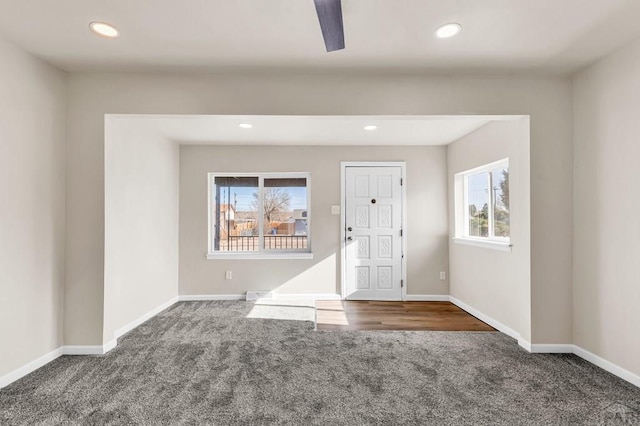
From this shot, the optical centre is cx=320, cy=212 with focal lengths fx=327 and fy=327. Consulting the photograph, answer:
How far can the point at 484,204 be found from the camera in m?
4.09

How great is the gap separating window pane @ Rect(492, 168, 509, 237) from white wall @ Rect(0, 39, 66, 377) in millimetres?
4344

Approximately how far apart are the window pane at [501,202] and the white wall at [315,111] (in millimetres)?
796

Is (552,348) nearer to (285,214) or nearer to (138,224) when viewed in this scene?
(285,214)

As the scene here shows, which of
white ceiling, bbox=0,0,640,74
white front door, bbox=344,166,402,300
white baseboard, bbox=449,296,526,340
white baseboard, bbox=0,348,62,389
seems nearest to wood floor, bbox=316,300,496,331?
white baseboard, bbox=449,296,526,340

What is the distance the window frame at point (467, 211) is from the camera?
363 cm

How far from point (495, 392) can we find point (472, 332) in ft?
4.24

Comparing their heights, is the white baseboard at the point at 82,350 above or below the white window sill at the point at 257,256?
below

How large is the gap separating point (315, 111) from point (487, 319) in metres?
3.06

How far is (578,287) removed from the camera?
2.80 meters

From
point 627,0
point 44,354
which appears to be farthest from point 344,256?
point 627,0

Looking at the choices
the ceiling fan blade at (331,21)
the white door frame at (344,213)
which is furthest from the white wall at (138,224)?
the white door frame at (344,213)

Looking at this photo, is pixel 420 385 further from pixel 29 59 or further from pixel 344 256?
pixel 29 59

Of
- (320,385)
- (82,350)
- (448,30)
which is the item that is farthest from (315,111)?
(82,350)

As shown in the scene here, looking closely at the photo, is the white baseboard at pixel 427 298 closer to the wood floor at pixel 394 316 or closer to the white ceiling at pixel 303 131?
the wood floor at pixel 394 316
